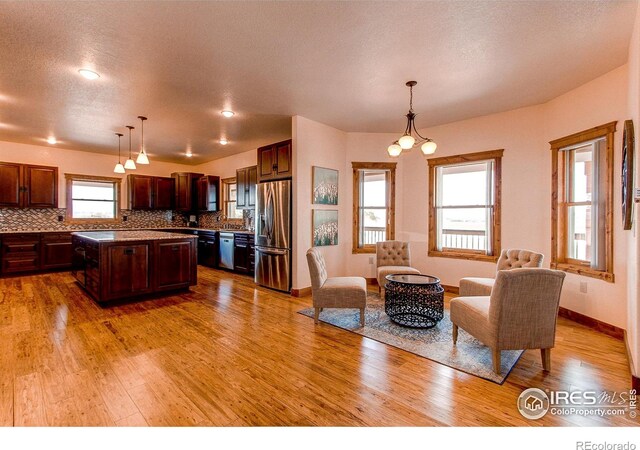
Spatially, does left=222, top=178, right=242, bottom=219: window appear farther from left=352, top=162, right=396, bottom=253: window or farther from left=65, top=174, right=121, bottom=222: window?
left=352, top=162, right=396, bottom=253: window

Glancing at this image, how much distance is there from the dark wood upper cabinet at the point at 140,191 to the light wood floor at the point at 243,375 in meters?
4.27

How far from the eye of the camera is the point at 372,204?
5.68 m

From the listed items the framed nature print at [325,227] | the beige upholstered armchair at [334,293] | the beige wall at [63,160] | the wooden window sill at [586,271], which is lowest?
the beige upholstered armchair at [334,293]

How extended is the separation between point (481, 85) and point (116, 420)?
15.1 feet

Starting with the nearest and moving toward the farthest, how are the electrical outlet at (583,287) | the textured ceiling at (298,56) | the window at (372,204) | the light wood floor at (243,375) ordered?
1. the light wood floor at (243,375)
2. the textured ceiling at (298,56)
3. the electrical outlet at (583,287)
4. the window at (372,204)

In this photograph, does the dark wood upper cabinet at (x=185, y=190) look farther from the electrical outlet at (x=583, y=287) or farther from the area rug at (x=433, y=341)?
the electrical outlet at (x=583, y=287)

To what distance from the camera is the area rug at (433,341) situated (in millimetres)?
2496

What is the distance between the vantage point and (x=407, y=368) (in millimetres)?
2453

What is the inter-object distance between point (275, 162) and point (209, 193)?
3585 millimetres

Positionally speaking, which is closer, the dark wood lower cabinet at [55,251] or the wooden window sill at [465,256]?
the wooden window sill at [465,256]

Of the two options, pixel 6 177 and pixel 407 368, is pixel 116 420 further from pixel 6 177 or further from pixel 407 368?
pixel 6 177

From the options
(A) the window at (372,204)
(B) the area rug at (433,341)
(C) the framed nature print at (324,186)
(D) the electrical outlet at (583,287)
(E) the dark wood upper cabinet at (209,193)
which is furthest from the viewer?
(E) the dark wood upper cabinet at (209,193)

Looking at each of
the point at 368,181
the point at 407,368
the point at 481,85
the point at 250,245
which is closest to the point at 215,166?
Answer: the point at 250,245

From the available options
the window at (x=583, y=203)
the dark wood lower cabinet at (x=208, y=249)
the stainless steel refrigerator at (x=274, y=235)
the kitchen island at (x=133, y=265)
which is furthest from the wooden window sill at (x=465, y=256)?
the dark wood lower cabinet at (x=208, y=249)
